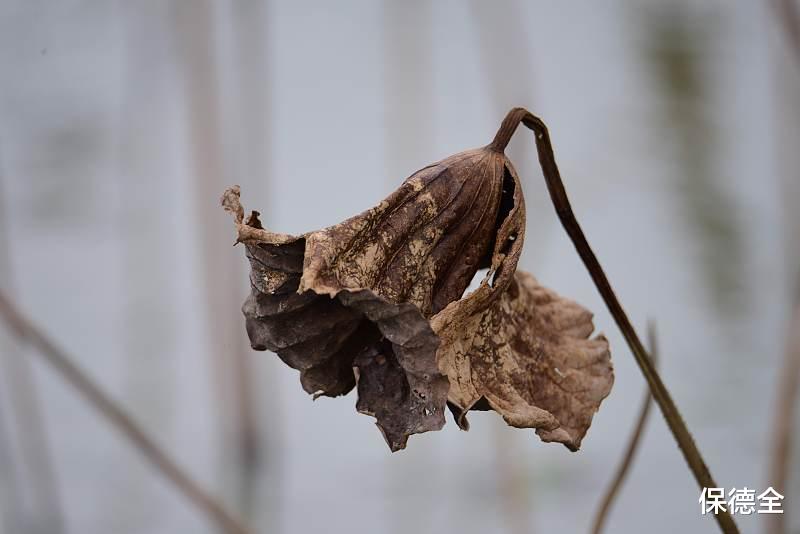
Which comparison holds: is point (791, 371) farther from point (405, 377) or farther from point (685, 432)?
point (405, 377)

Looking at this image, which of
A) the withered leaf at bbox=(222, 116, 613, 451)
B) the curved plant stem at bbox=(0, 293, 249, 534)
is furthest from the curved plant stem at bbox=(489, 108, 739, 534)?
the curved plant stem at bbox=(0, 293, 249, 534)

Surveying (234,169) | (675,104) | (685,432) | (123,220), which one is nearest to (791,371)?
(685,432)

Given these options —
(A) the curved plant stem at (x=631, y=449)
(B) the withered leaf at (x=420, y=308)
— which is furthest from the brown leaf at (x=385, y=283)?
(A) the curved plant stem at (x=631, y=449)

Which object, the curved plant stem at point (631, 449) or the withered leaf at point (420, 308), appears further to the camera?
the curved plant stem at point (631, 449)

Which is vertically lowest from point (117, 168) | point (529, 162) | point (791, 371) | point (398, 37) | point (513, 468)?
point (513, 468)

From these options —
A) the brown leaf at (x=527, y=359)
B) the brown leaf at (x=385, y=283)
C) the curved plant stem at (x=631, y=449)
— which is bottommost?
the curved plant stem at (x=631, y=449)

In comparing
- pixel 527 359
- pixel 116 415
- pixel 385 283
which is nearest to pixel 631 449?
pixel 527 359

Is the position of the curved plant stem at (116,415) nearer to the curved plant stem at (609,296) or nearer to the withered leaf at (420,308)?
the withered leaf at (420,308)
